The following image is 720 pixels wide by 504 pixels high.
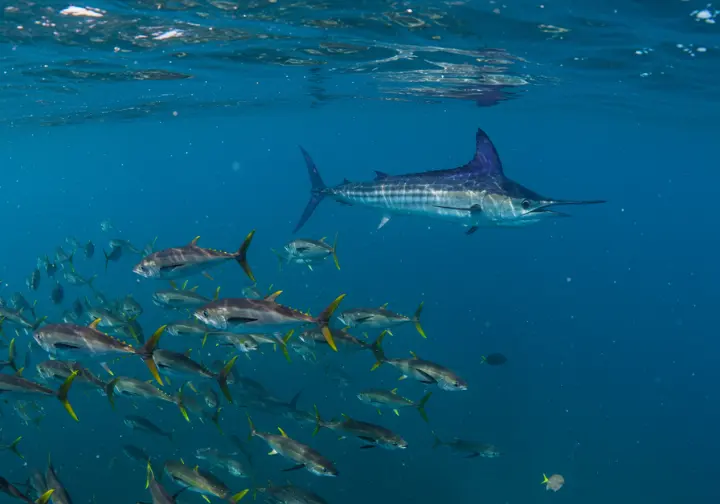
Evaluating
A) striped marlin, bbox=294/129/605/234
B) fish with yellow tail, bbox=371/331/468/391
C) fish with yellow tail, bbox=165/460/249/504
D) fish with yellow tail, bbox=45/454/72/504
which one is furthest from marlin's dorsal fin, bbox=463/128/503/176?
fish with yellow tail, bbox=45/454/72/504

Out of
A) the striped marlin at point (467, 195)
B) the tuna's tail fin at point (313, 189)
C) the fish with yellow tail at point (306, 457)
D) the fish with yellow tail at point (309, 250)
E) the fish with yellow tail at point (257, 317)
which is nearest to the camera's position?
the fish with yellow tail at point (257, 317)

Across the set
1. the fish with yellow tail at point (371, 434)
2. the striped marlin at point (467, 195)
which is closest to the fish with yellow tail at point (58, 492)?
the fish with yellow tail at point (371, 434)

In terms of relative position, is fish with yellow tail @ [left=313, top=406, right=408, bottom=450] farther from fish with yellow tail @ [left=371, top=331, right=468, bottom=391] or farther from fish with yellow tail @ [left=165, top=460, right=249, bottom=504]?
fish with yellow tail @ [left=165, top=460, right=249, bottom=504]

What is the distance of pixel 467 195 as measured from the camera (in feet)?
27.5

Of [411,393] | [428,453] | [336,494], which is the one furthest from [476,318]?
[336,494]

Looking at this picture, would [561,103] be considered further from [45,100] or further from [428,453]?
[45,100]

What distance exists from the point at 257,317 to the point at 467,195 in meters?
4.63

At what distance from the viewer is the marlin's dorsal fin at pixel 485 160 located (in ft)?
28.2

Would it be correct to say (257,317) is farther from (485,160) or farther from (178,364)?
(485,160)

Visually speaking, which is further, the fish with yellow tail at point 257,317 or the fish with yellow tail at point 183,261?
the fish with yellow tail at point 183,261

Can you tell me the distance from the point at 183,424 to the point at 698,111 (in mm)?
28454

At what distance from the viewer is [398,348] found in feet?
62.8

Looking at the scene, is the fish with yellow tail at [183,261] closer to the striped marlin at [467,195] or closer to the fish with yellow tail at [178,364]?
the fish with yellow tail at [178,364]

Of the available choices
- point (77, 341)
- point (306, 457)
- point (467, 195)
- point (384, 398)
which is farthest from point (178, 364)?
point (467, 195)
